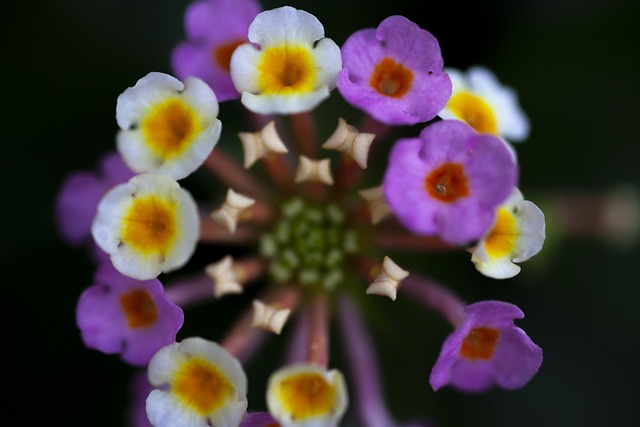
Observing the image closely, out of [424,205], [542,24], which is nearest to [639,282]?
[542,24]

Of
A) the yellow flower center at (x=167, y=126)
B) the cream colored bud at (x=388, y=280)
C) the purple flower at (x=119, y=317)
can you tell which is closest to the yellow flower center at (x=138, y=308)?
the purple flower at (x=119, y=317)

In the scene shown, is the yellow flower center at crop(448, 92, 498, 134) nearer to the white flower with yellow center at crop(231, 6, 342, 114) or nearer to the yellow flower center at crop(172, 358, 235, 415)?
the white flower with yellow center at crop(231, 6, 342, 114)

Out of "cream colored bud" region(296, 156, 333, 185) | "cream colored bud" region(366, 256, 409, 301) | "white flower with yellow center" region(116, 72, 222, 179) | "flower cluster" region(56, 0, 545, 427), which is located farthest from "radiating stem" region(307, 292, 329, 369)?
"white flower with yellow center" region(116, 72, 222, 179)

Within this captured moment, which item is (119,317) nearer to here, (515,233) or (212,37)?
(212,37)

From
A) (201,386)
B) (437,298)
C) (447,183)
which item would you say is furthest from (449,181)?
(201,386)

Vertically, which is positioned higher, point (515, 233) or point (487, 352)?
point (515, 233)

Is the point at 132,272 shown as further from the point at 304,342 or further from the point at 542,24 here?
the point at 542,24
